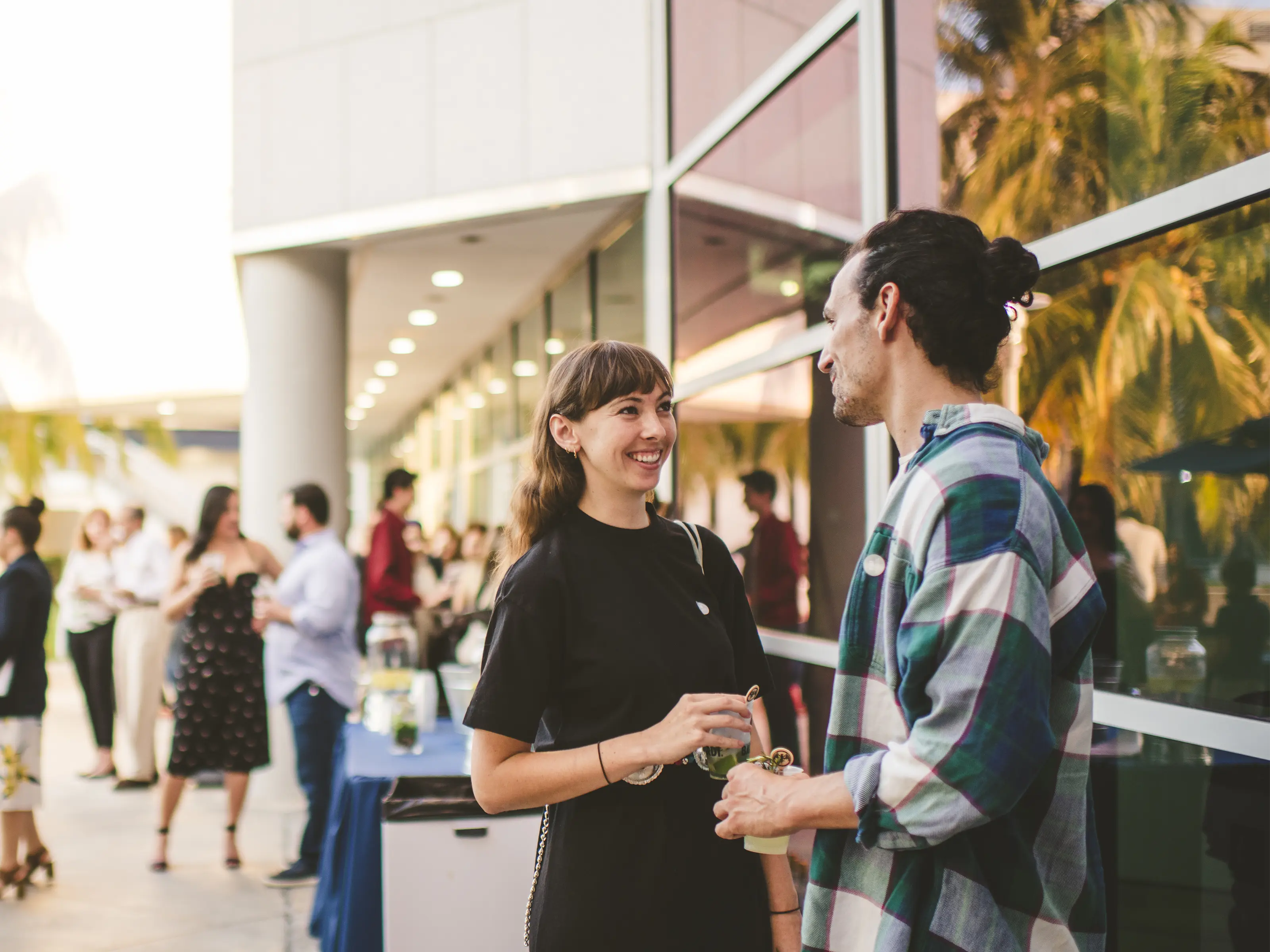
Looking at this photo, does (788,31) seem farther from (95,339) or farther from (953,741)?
(95,339)

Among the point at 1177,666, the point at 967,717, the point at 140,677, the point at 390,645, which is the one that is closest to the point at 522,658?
the point at 967,717

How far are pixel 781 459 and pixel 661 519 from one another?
2.73m

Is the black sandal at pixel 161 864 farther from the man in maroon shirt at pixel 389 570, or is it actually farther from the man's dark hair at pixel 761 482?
the man's dark hair at pixel 761 482

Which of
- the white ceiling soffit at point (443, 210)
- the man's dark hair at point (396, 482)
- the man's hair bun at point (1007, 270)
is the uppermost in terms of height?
the white ceiling soffit at point (443, 210)

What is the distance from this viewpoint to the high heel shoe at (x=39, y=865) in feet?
16.6

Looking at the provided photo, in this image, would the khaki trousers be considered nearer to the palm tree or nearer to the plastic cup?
the palm tree

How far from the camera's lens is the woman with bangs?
161 cm

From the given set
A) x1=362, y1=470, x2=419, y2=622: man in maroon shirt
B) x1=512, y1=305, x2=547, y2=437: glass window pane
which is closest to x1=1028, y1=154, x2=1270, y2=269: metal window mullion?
x1=362, y1=470, x2=419, y2=622: man in maroon shirt

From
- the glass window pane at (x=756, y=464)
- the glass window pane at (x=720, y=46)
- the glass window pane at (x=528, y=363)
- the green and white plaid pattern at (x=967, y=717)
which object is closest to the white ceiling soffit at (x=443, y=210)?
the glass window pane at (x=720, y=46)

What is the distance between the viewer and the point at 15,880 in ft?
16.4

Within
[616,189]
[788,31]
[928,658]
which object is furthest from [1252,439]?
[616,189]

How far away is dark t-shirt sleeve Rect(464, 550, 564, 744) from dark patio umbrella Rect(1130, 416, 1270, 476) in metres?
1.37

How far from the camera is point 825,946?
49.8 inches

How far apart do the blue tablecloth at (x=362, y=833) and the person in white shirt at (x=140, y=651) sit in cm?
460
